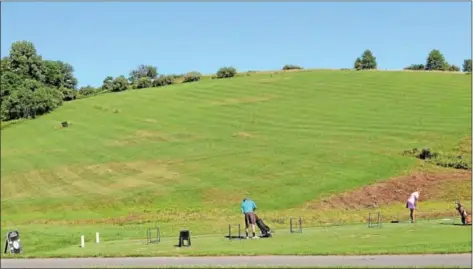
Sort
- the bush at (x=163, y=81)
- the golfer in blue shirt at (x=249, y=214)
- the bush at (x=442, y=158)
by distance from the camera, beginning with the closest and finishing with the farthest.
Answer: the golfer in blue shirt at (x=249, y=214)
the bush at (x=442, y=158)
the bush at (x=163, y=81)

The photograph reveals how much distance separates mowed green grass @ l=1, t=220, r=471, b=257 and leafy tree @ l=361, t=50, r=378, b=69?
124 m

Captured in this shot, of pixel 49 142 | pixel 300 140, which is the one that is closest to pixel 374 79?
pixel 300 140

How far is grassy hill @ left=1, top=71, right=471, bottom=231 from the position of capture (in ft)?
131

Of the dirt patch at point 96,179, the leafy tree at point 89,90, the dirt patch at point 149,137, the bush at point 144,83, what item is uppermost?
the bush at point 144,83

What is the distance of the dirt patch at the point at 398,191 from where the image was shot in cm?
5203

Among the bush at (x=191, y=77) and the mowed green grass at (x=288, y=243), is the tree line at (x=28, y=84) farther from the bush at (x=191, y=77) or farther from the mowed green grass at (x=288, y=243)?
the bush at (x=191, y=77)

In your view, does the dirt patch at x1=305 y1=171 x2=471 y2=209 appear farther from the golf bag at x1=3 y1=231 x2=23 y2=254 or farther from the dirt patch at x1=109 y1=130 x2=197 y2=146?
the golf bag at x1=3 y1=231 x2=23 y2=254

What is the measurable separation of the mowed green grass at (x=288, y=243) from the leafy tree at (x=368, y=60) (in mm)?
123990

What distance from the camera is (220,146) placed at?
73938 millimetres

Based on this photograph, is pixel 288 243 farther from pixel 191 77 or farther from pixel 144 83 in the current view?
pixel 191 77

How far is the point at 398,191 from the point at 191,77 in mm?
87539

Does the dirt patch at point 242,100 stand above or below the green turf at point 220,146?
above

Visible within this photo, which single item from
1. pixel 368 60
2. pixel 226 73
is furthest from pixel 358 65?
pixel 226 73

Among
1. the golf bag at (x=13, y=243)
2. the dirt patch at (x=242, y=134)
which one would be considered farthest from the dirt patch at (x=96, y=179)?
the dirt patch at (x=242, y=134)
